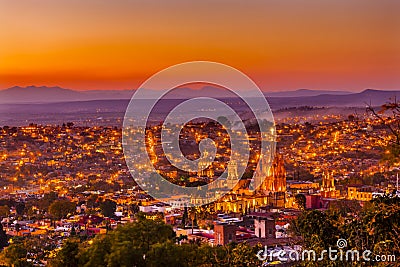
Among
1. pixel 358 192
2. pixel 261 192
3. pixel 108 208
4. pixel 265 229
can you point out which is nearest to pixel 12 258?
pixel 265 229

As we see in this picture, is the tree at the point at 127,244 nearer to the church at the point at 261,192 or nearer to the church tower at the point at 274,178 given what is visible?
the church at the point at 261,192

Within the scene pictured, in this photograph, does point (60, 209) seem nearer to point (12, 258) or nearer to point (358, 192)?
point (358, 192)

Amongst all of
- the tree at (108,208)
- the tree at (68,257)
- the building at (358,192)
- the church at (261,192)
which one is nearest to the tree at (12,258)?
the tree at (68,257)

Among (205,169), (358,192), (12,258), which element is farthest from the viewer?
(205,169)

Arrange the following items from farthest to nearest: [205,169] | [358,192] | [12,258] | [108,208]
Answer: [205,169] → [358,192] → [108,208] → [12,258]

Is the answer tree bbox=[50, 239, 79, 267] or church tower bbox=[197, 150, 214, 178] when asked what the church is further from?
tree bbox=[50, 239, 79, 267]

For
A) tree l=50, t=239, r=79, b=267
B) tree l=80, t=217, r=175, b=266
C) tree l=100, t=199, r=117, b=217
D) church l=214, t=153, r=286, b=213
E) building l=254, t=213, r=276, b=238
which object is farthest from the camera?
church l=214, t=153, r=286, b=213

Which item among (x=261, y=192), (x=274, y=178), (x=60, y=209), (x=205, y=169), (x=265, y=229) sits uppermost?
(x=274, y=178)

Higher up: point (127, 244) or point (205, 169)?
point (127, 244)

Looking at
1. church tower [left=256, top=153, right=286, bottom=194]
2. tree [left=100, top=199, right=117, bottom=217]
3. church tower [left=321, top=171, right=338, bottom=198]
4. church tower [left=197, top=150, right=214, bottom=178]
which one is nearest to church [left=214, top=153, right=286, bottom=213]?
church tower [left=256, top=153, right=286, bottom=194]
